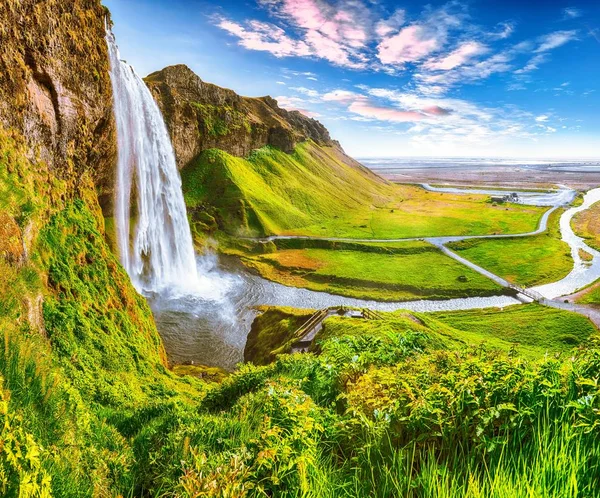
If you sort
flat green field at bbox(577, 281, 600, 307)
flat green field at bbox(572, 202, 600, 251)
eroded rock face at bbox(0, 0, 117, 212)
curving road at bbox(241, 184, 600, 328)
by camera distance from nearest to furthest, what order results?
eroded rock face at bbox(0, 0, 117, 212)
flat green field at bbox(577, 281, 600, 307)
curving road at bbox(241, 184, 600, 328)
flat green field at bbox(572, 202, 600, 251)

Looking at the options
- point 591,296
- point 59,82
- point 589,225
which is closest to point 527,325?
point 591,296

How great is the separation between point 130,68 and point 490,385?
151ft

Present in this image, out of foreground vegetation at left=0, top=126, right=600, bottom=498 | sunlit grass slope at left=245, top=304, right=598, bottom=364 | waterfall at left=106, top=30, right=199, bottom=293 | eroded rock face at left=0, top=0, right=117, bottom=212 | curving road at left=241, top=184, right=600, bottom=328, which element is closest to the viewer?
foreground vegetation at left=0, top=126, right=600, bottom=498

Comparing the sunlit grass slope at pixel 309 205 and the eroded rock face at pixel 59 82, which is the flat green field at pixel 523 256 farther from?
the eroded rock face at pixel 59 82

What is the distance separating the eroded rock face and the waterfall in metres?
5.39

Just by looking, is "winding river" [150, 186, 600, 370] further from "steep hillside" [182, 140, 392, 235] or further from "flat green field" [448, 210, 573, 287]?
"steep hillside" [182, 140, 392, 235]

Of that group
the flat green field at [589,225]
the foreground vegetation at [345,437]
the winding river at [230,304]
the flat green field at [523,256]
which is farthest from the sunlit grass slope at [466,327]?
the flat green field at [589,225]

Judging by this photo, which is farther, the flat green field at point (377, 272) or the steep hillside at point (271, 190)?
the steep hillside at point (271, 190)

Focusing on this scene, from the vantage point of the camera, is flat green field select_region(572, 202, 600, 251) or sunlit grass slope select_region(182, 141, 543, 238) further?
flat green field select_region(572, 202, 600, 251)

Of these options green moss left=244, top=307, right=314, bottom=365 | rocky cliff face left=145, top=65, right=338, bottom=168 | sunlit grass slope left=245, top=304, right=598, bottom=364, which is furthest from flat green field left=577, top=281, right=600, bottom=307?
rocky cliff face left=145, top=65, right=338, bottom=168

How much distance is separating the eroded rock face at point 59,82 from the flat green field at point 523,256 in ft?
198

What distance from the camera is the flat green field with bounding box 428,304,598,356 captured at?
36.8 meters

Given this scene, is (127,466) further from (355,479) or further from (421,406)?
(421,406)

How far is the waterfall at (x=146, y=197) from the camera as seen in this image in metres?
36.1
